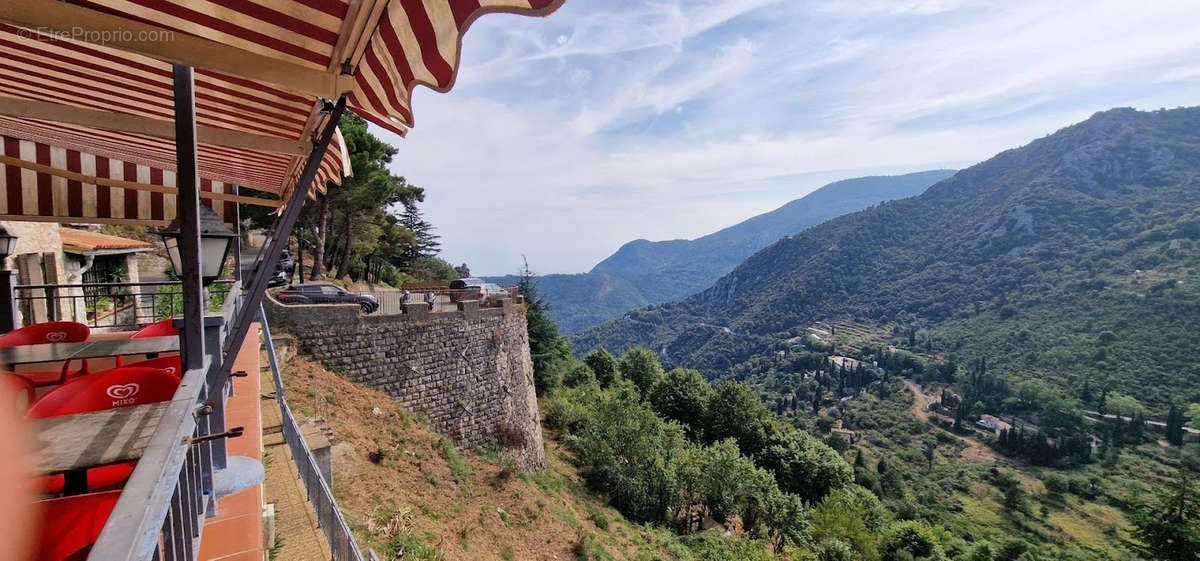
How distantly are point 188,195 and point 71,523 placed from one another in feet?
3.52

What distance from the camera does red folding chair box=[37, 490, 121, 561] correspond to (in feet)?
4.50

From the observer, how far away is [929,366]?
93188 millimetres

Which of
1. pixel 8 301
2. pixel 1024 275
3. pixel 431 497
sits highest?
pixel 8 301

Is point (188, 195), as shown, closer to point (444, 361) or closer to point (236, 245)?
point (236, 245)

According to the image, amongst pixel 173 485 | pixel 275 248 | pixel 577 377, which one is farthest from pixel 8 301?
pixel 577 377

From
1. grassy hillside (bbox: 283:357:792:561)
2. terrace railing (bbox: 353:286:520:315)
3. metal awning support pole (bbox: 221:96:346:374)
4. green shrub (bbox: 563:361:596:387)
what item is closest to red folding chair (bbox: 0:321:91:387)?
metal awning support pole (bbox: 221:96:346:374)

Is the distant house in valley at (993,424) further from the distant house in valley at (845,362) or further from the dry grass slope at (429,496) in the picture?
the dry grass slope at (429,496)

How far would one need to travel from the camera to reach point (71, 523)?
4.60 ft

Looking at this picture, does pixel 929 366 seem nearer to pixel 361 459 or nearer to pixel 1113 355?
pixel 1113 355

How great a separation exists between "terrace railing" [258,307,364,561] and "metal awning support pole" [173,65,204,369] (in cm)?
329

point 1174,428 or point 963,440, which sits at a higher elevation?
point 1174,428

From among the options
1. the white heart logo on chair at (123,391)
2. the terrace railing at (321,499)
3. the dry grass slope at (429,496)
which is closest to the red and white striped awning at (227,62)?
the white heart logo on chair at (123,391)

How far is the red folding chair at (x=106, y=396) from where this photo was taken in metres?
1.67

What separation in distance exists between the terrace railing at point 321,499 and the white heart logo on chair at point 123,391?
9.32ft
